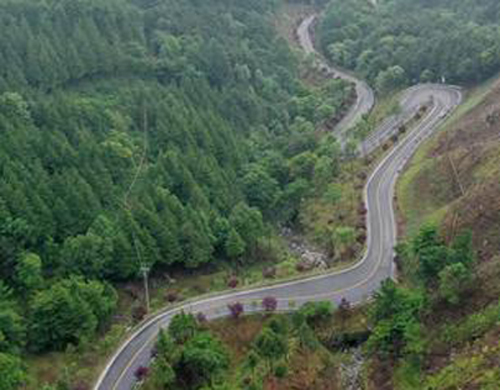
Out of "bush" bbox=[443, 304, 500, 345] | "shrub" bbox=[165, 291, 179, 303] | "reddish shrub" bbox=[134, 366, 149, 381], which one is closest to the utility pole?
"shrub" bbox=[165, 291, 179, 303]

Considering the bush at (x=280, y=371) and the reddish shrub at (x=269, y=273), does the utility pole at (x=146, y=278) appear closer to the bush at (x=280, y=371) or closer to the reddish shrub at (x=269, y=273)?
the reddish shrub at (x=269, y=273)

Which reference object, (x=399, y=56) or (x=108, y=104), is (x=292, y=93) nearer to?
(x=399, y=56)

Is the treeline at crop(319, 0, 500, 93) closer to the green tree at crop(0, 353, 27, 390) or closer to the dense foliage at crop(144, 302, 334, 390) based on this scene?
the dense foliage at crop(144, 302, 334, 390)

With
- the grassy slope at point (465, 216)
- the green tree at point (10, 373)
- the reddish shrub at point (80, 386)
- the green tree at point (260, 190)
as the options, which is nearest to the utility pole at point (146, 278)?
the reddish shrub at point (80, 386)

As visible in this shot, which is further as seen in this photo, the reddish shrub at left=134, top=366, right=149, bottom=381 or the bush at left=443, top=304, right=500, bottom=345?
the reddish shrub at left=134, top=366, right=149, bottom=381

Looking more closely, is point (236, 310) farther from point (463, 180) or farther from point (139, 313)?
point (463, 180)

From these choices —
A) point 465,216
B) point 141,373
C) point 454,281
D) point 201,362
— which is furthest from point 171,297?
point 465,216
